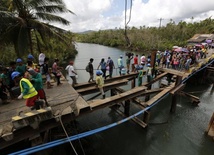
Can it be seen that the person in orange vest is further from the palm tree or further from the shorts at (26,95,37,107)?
the palm tree

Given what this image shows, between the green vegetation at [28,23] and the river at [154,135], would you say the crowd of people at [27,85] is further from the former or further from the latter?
the river at [154,135]

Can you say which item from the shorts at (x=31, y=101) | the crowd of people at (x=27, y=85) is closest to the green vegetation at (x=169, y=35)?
the crowd of people at (x=27, y=85)

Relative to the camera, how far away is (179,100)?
12.2 meters

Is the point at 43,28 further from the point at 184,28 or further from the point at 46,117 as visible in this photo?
the point at 184,28

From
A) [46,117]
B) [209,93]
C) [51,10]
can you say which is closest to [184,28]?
[209,93]

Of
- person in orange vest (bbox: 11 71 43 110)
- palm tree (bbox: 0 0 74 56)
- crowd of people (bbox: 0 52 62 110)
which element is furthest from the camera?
palm tree (bbox: 0 0 74 56)

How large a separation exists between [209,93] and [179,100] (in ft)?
14.2

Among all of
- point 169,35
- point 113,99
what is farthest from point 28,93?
point 169,35

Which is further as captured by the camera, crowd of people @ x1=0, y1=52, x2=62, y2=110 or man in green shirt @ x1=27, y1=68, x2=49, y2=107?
man in green shirt @ x1=27, y1=68, x2=49, y2=107

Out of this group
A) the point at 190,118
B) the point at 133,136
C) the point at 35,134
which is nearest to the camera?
the point at 35,134

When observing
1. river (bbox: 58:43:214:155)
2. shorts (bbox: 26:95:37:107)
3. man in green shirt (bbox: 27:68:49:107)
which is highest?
man in green shirt (bbox: 27:68:49:107)

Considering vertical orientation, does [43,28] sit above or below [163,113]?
above

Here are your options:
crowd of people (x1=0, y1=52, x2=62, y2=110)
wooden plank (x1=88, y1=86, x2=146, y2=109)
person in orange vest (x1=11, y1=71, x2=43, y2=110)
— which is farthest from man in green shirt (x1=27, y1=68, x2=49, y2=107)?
wooden plank (x1=88, y1=86, x2=146, y2=109)

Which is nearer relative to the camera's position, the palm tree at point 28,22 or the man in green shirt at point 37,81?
the man in green shirt at point 37,81
